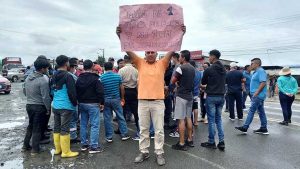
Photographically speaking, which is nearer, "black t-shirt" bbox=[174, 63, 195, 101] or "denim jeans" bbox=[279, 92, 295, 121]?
"black t-shirt" bbox=[174, 63, 195, 101]

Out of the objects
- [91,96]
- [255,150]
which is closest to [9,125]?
[91,96]

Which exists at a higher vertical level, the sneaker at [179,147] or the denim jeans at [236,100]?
the denim jeans at [236,100]

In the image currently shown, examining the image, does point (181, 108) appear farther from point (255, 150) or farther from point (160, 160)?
point (255, 150)

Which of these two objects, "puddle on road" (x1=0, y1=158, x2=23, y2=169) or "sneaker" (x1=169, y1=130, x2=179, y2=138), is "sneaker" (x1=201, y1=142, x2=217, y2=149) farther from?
"puddle on road" (x1=0, y1=158, x2=23, y2=169)

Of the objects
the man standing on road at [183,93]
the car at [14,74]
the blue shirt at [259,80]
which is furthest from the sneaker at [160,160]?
the car at [14,74]

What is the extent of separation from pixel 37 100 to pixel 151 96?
2.53 m

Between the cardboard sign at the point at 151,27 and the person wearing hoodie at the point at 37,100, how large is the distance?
1972 millimetres

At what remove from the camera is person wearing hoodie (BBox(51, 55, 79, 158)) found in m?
5.89

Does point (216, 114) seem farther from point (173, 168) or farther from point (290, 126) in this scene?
point (290, 126)

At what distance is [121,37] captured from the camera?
549 cm

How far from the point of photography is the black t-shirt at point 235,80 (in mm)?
9905

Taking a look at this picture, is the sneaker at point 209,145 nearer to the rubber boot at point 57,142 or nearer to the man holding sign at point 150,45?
the man holding sign at point 150,45

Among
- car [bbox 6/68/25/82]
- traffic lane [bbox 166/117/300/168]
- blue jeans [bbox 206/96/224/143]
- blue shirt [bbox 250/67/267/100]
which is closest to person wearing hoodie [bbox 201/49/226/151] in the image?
blue jeans [bbox 206/96/224/143]

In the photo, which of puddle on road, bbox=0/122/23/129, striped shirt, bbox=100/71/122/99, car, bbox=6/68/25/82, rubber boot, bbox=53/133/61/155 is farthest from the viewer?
car, bbox=6/68/25/82
